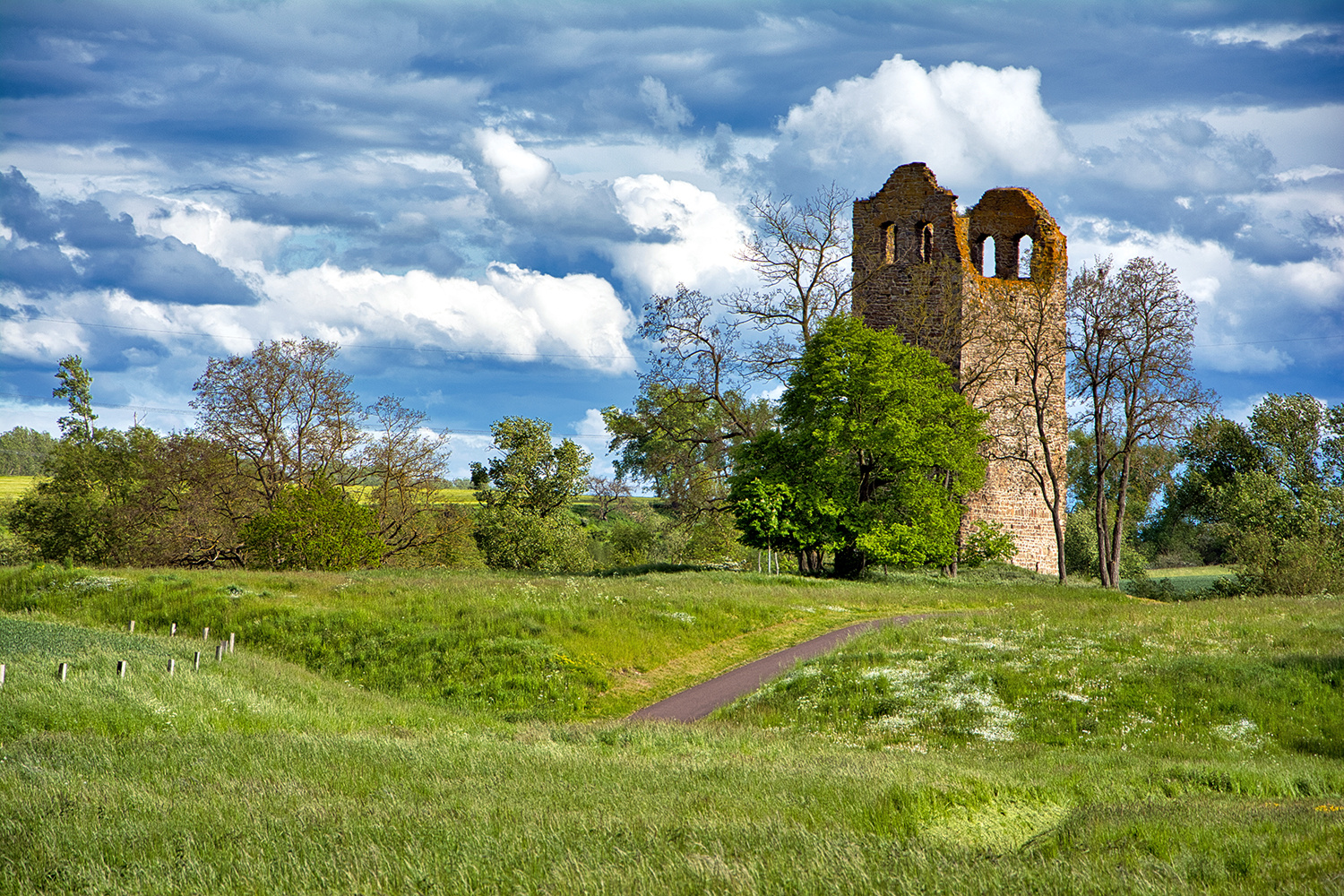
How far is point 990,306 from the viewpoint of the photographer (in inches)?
1785

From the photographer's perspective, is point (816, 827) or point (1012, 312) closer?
point (816, 827)

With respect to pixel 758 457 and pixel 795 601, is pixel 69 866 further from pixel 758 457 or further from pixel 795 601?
pixel 758 457

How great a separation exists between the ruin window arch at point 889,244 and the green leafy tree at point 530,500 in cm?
2110

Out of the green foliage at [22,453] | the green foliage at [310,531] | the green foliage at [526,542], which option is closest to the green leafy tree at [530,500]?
the green foliage at [526,542]

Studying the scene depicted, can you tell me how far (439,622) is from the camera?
2292cm

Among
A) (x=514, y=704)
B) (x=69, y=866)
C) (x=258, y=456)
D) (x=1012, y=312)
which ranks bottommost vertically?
(x=514, y=704)

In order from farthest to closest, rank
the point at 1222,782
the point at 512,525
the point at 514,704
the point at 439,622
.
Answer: the point at 512,525 < the point at 439,622 < the point at 514,704 < the point at 1222,782

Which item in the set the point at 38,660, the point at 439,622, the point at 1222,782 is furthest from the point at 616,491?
the point at 1222,782

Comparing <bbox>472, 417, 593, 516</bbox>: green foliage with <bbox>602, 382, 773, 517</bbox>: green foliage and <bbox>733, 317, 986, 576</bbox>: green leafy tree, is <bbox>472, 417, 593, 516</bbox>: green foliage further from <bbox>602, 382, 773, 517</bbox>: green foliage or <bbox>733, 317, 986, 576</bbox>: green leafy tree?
<bbox>733, 317, 986, 576</bbox>: green leafy tree

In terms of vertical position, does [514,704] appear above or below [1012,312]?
below

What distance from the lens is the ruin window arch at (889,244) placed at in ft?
157

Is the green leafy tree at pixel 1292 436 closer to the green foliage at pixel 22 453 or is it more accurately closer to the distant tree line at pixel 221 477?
the distant tree line at pixel 221 477

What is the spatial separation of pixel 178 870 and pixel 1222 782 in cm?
1082

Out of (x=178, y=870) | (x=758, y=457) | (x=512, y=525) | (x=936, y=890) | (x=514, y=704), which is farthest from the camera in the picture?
(x=512, y=525)
